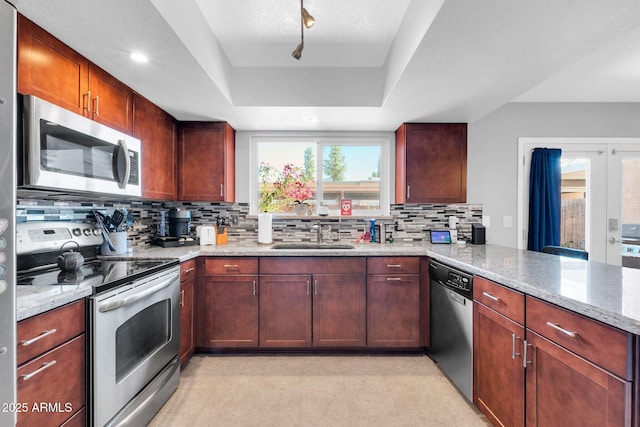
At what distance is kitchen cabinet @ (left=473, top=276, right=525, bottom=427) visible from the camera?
141cm

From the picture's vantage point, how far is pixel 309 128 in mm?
3102

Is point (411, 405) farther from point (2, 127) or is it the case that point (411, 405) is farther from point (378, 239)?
point (2, 127)

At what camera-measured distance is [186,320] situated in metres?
2.32

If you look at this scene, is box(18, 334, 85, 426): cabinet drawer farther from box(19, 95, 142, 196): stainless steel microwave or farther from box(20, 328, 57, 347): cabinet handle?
box(19, 95, 142, 196): stainless steel microwave

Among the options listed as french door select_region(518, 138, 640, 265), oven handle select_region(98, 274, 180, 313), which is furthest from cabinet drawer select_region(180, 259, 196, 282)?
french door select_region(518, 138, 640, 265)

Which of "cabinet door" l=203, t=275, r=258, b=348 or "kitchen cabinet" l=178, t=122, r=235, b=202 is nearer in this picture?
"cabinet door" l=203, t=275, r=258, b=348

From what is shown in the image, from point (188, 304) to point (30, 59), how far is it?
1.73m

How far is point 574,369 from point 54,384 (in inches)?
77.3

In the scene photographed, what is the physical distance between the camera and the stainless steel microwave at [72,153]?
1.29 meters

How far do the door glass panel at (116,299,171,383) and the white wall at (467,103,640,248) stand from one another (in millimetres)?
2971

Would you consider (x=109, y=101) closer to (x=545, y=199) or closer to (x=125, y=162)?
(x=125, y=162)

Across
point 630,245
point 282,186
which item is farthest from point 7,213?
point 630,245

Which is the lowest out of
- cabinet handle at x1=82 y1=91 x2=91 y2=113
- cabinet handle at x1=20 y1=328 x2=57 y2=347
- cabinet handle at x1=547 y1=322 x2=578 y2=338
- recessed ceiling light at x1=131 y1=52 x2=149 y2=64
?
cabinet handle at x1=20 y1=328 x2=57 y2=347

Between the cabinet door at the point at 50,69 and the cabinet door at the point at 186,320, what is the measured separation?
4.41ft
